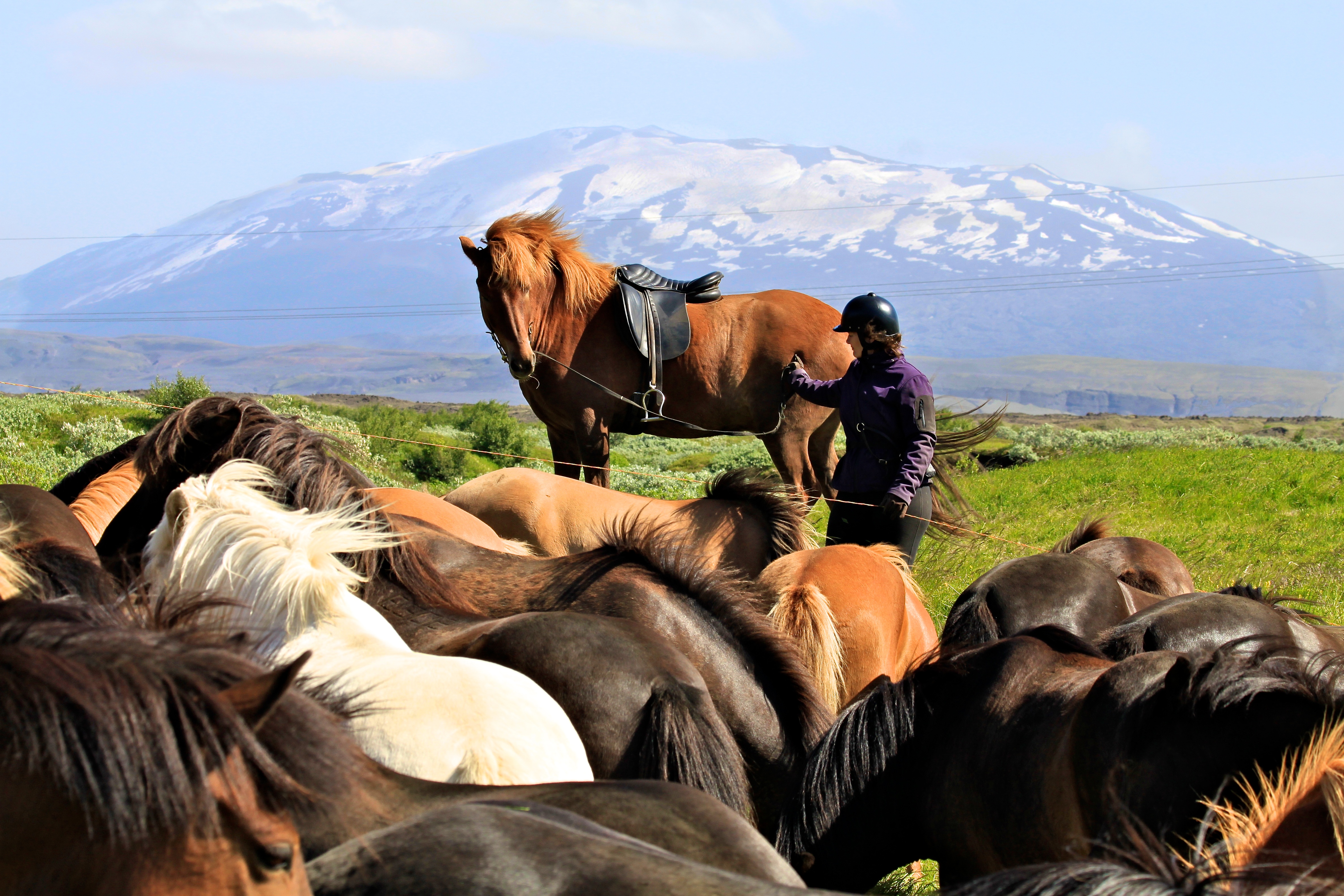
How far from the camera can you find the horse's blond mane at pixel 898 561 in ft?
16.1

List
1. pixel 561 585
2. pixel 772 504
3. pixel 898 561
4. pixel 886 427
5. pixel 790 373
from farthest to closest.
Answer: pixel 790 373, pixel 886 427, pixel 772 504, pixel 898 561, pixel 561 585

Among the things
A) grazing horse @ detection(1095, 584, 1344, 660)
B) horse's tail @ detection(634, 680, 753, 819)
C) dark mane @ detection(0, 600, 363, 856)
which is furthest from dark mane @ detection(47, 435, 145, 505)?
grazing horse @ detection(1095, 584, 1344, 660)

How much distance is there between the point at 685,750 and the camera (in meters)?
2.63

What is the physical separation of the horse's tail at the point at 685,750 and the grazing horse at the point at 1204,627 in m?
1.61

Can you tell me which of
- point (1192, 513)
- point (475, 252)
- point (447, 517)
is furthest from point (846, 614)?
point (1192, 513)

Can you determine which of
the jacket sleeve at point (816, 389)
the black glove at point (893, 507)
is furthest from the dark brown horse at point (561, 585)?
the jacket sleeve at point (816, 389)

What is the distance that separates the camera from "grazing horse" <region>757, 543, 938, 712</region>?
4078mm

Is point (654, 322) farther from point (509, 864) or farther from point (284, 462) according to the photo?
point (509, 864)

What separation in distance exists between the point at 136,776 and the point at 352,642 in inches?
51.8

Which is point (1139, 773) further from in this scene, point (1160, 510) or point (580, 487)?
point (1160, 510)

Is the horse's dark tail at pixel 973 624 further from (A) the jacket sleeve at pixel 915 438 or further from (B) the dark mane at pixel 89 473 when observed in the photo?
(B) the dark mane at pixel 89 473

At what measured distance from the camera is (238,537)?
269 cm

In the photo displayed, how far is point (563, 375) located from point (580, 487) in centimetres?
151

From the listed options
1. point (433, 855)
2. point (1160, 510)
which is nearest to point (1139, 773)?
point (433, 855)
